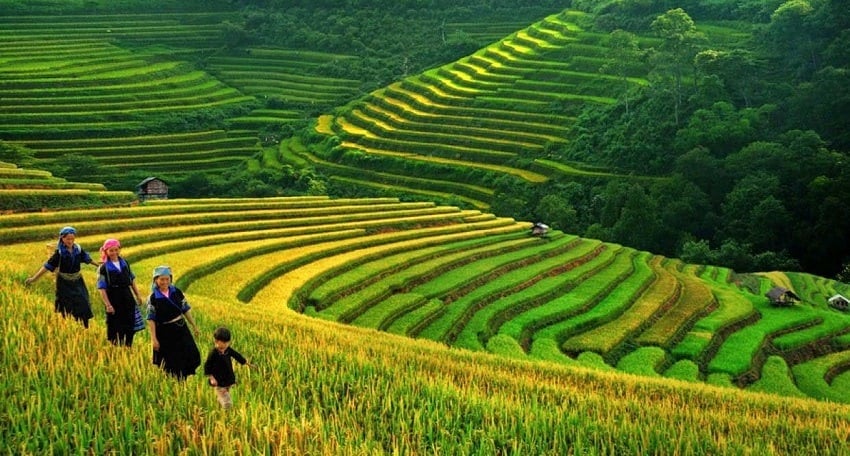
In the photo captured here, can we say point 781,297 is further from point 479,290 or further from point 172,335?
point 172,335

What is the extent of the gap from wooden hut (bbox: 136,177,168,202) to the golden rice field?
29143mm

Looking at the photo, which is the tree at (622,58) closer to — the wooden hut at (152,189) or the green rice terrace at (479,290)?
the green rice terrace at (479,290)

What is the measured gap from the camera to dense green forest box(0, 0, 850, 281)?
3794 cm

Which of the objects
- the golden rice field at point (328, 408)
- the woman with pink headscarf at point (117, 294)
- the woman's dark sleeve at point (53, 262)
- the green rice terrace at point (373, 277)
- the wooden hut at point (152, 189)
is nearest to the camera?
the golden rice field at point (328, 408)

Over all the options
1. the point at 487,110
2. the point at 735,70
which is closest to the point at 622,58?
the point at 735,70

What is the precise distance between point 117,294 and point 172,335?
133 centimetres

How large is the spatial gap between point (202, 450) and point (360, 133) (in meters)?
49.4

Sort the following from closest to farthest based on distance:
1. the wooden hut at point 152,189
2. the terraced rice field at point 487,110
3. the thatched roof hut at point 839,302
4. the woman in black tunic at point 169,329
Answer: the woman in black tunic at point 169,329 → the thatched roof hut at point 839,302 → the wooden hut at point 152,189 → the terraced rice field at point 487,110

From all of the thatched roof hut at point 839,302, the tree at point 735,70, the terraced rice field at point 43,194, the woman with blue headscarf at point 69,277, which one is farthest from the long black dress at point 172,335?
the tree at point 735,70

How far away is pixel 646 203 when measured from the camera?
39.8 metres

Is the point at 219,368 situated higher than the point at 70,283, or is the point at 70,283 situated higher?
the point at 219,368

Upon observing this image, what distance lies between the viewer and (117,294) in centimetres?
782

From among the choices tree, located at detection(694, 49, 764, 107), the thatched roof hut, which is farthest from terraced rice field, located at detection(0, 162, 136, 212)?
tree, located at detection(694, 49, 764, 107)

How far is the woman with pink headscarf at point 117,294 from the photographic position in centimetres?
765
